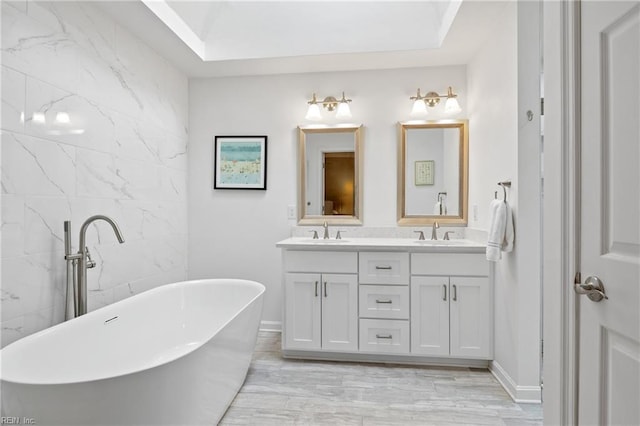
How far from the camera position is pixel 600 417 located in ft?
3.33

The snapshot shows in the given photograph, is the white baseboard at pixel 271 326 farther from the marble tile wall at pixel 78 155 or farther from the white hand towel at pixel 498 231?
the white hand towel at pixel 498 231

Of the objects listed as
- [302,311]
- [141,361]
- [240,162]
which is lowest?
[141,361]

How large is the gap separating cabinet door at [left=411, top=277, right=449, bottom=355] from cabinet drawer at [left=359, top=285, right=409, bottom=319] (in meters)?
0.06

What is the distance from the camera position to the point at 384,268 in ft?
8.41

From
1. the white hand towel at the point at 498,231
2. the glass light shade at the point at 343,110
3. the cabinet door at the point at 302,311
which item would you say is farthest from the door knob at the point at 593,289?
the glass light shade at the point at 343,110

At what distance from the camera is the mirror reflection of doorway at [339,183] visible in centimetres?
316

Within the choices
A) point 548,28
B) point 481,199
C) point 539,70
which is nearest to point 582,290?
point 548,28

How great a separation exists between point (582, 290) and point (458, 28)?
2028 mm

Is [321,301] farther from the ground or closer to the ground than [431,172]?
closer to the ground

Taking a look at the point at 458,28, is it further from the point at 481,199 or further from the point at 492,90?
the point at 481,199

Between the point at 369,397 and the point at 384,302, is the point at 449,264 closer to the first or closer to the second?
the point at 384,302

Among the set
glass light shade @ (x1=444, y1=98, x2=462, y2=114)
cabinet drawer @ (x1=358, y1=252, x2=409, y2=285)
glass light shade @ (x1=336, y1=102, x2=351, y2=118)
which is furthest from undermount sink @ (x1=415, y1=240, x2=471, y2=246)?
glass light shade @ (x1=336, y1=102, x2=351, y2=118)

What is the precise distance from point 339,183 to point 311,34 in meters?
1.24

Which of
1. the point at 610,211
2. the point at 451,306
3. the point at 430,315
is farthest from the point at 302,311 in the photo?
the point at 610,211
